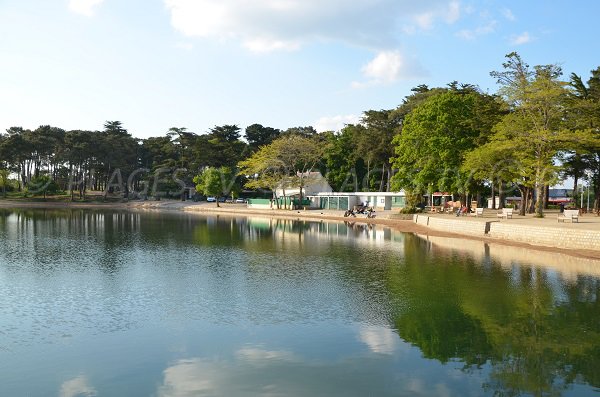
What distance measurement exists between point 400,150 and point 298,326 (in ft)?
151

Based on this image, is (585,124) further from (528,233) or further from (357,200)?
(357,200)

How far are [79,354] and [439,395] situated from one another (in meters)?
8.04

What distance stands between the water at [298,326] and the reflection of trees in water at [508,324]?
2.3 inches

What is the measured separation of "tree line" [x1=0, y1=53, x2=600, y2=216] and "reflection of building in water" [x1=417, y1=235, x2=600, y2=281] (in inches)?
428

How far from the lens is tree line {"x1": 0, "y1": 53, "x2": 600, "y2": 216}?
41.2m

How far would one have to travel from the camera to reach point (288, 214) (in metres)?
70.9

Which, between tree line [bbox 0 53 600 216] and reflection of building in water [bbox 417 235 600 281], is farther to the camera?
tree line [bbox 0 53 600 216]

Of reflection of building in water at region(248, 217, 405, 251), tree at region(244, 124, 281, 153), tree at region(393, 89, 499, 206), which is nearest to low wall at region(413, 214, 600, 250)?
reflection of building in water at region(248, 217, 405, 251)

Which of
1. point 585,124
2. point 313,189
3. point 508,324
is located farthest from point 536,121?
point 313,189

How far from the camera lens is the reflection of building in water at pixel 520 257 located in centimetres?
2397

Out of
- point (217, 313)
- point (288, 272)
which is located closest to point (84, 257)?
point (288, 272)

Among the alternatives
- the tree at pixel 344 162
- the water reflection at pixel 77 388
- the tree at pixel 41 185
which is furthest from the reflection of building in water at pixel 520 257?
the tree at pixel 41 185

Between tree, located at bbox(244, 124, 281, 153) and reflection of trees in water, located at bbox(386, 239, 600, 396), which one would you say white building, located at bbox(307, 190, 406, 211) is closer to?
tree, located at bbox(244, 124, 281, 153)

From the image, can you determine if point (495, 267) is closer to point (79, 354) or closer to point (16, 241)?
point (79, 354)
